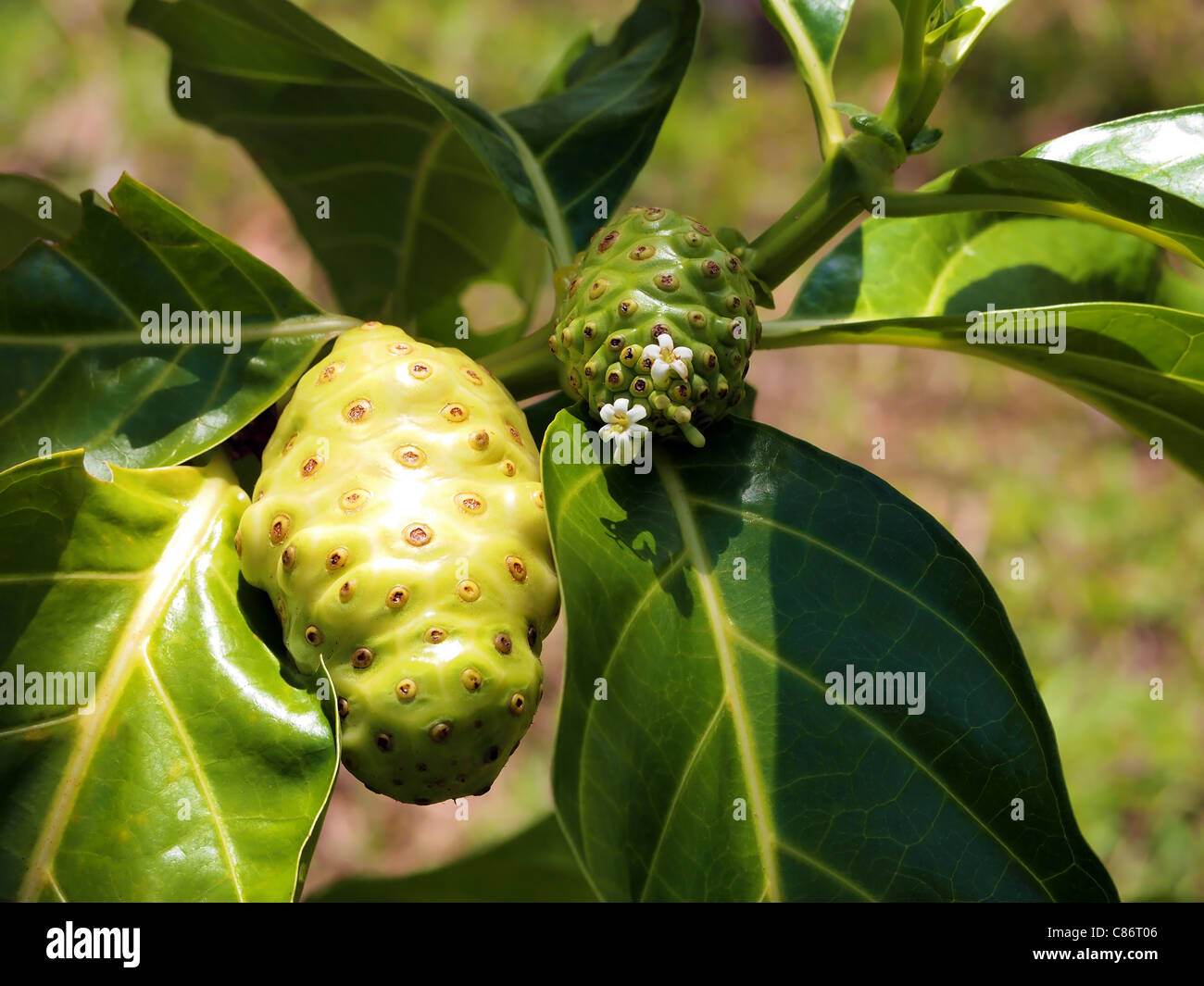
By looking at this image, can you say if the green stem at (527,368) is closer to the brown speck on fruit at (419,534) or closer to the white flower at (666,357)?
the white flower at (666,357)

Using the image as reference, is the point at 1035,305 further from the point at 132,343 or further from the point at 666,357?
the point at 132,343

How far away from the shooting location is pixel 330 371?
1032 millimetres

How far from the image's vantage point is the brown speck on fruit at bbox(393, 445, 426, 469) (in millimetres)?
948

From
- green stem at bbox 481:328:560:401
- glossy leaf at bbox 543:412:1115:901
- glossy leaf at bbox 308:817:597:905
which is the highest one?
green stem at bbox 481:328:560:401

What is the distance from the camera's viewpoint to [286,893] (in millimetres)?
899

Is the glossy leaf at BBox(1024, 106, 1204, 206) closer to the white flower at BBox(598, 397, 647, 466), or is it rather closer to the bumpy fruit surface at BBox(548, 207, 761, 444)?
the bumpy fruit surface at BBox(548, 207, 761, 444)

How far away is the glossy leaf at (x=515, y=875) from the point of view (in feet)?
5.42

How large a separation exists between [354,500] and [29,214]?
654 mm

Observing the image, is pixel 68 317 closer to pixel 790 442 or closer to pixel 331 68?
pixel 331 68

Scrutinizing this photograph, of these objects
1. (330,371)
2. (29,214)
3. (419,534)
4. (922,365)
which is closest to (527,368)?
(330,371)

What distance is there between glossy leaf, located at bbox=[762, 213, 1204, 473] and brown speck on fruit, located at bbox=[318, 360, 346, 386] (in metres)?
0.45

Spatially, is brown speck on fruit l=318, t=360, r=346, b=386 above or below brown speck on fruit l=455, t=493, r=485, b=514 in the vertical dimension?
above

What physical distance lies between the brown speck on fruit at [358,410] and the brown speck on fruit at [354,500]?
0.08 m

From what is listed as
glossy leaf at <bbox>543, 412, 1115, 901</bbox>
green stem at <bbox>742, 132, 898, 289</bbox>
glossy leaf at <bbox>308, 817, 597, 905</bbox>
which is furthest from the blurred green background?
green stem at <bbox>742, 132, 898, 289</bbox>
